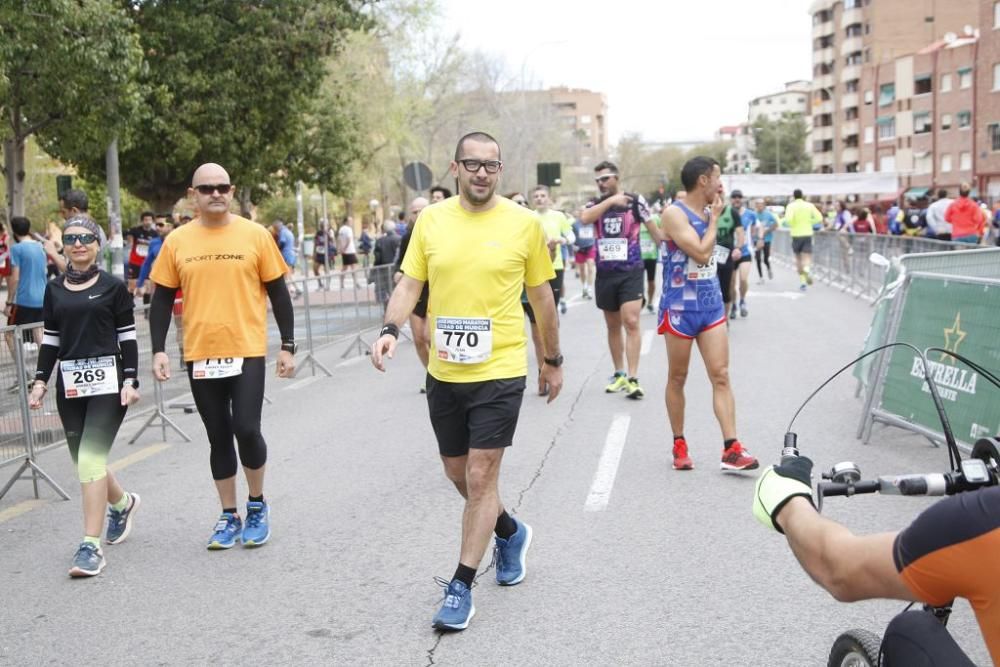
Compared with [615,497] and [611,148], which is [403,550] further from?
[611,148]

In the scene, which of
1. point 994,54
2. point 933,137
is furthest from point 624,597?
point 933,137

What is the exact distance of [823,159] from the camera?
11119cm

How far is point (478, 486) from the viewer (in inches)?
184

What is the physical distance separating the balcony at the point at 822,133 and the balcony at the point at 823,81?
398 cm

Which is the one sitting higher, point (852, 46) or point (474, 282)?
point (852, 46)

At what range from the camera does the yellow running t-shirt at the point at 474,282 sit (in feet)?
15.5

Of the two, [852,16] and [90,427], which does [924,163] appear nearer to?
[852,16]

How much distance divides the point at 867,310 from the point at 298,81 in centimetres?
1206

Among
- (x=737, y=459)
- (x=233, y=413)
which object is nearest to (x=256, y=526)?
(x=233, y=413)

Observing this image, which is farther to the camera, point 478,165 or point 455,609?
point 478,165

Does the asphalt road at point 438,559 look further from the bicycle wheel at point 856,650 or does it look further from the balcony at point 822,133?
the balcony at point 822,133

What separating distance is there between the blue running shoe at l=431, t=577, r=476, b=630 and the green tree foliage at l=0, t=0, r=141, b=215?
422 inches

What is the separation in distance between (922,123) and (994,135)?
63.4ft

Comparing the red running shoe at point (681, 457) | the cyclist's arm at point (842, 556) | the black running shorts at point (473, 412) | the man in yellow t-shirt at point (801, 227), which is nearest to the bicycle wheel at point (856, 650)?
the cyclist's arm at point (842, 556)
